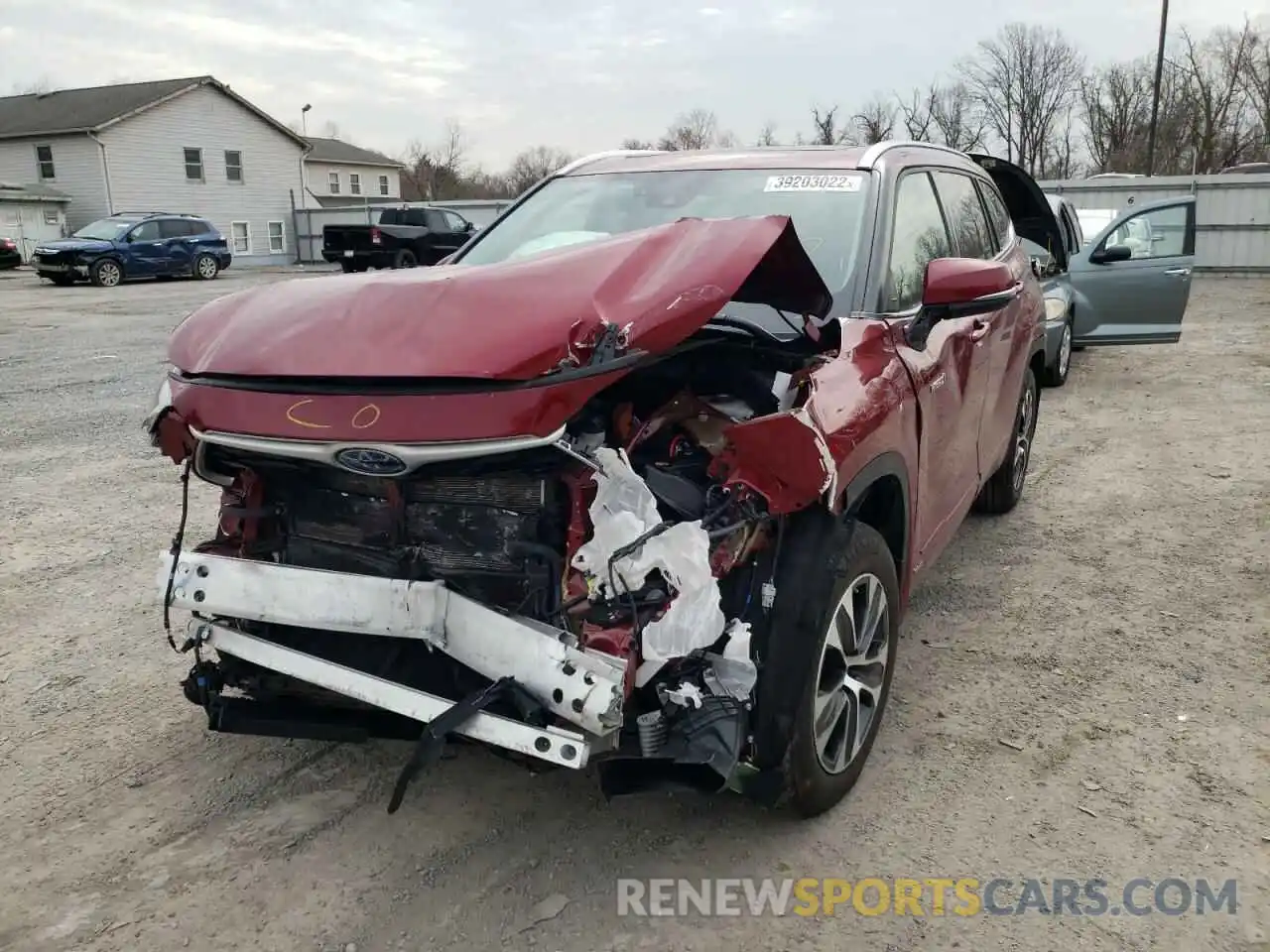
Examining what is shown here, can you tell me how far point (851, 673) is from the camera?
120 inches

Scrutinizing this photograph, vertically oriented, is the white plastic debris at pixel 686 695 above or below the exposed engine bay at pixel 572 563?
below

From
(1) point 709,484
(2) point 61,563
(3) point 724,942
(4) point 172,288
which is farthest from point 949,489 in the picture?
(4) point 172,288

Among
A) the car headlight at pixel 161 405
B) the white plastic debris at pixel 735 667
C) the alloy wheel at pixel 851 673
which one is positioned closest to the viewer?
the white plastic debris at pixel 735 667

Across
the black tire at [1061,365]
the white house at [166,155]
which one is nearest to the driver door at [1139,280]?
the black tire at [1061,365]

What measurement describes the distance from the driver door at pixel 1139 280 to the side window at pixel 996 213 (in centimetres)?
493

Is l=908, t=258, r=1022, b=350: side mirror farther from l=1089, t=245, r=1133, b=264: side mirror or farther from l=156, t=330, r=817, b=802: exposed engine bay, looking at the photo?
l=1089, t=245, r=1133, b=264: side mirror

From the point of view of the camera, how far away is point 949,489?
398cm

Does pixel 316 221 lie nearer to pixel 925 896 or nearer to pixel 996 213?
pixel 996 213

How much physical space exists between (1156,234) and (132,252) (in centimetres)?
2351

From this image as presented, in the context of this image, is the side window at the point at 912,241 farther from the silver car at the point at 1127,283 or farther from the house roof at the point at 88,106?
the house roof at the point at 88,106

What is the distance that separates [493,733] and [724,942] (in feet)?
2.72

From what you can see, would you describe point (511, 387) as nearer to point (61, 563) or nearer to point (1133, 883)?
point (1133, 883)

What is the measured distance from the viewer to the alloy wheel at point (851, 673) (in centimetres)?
285

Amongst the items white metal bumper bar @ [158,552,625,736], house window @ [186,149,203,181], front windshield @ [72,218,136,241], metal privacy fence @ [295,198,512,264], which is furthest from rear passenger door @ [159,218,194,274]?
white metal bumper bar @ [158,552,625,736]
